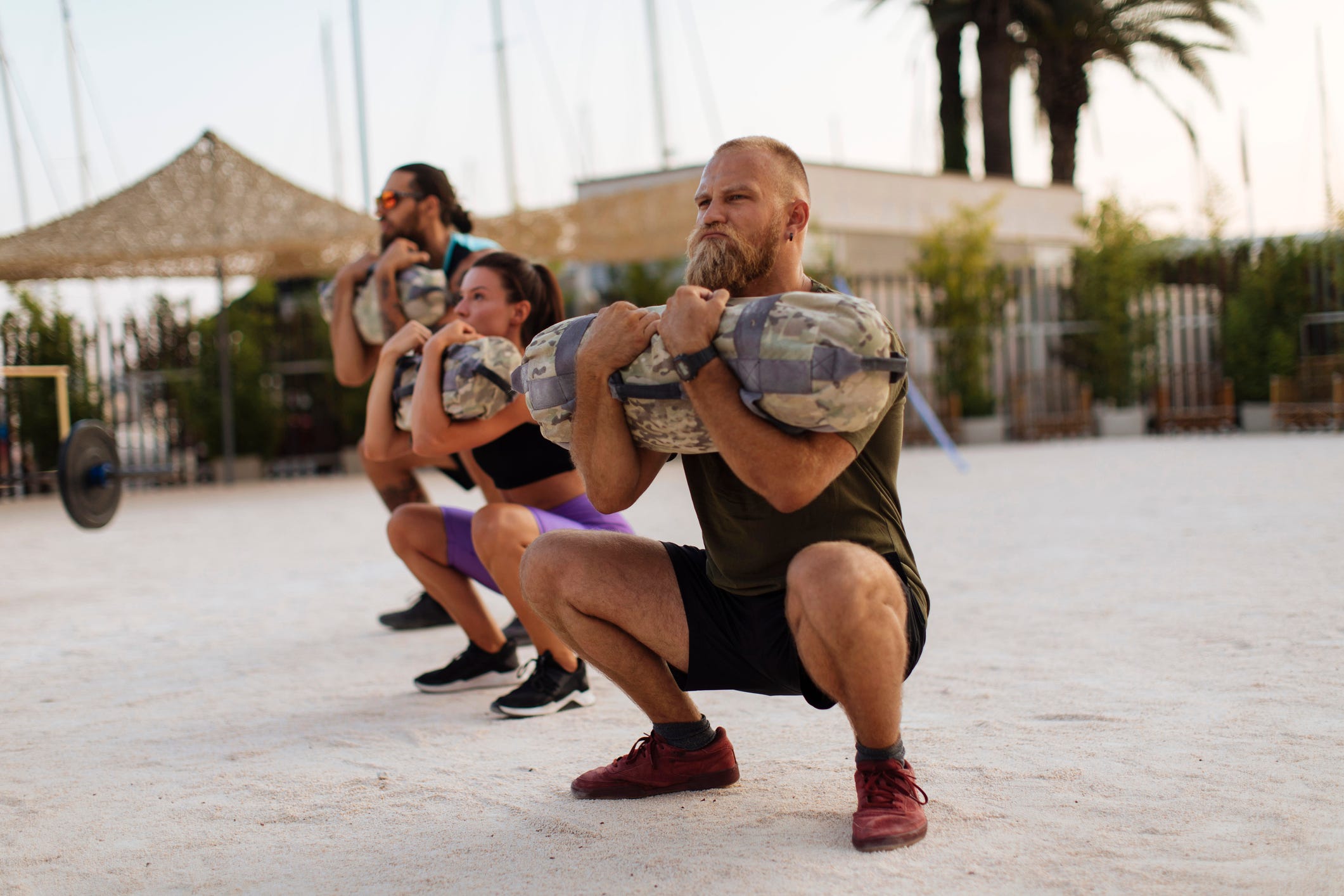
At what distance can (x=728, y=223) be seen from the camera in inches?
88.5

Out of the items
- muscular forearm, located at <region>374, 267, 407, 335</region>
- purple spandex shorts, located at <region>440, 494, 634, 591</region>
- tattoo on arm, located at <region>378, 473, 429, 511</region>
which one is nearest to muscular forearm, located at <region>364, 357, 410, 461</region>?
purple spandex shorts, located at <region>440, 494, 634, 591</region>

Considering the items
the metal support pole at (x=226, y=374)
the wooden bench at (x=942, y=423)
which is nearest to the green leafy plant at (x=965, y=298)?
the wooden bench at (x=942, y=423)

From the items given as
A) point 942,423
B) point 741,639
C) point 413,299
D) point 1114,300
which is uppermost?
point 1114,300

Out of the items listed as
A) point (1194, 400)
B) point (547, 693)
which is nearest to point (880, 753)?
point (547, 693)

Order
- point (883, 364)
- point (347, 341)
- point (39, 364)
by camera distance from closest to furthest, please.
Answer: point (883, 364), point (347, 341), point (39, 364)

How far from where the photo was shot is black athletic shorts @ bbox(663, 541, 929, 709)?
2.22 meters

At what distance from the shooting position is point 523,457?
11.4 ft

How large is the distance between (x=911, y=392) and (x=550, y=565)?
13.5m

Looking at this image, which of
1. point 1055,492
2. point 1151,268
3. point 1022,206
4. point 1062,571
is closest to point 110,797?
point 1062,571

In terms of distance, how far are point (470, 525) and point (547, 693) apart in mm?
562

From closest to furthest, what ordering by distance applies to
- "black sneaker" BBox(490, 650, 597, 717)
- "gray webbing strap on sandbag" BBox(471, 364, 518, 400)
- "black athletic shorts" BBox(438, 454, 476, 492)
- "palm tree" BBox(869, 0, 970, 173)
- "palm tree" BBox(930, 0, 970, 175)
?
"gray webbing strap on sandbag" BBox(471, 364, 518, 400) < "black sneaker" BBox(490, 650, 597, 717) < "black athletic shorts" BBox(438, 454, 476, 492) < "palm tree" BBox(869, 0, 970, 173) < "palm tree" BBox(930, 0, 970, 175)

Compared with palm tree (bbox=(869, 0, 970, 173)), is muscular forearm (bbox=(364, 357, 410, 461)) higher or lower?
lower

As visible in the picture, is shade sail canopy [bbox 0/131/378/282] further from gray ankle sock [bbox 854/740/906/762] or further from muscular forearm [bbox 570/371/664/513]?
gray ankle sock [bbox 854/740/906/762]

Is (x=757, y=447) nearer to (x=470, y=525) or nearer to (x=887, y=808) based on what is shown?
(x=887, y=808)
